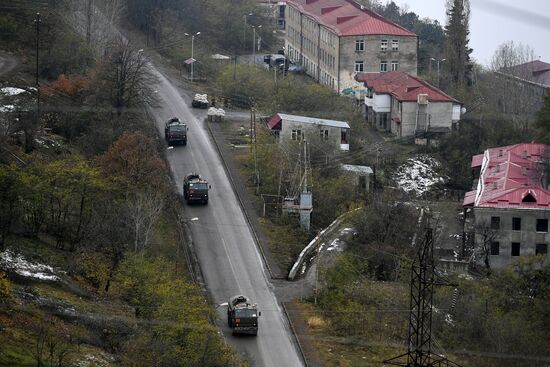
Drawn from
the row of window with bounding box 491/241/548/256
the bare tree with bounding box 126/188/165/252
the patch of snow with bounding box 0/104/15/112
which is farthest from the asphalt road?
the row of window with bounding box 491/241/548/256

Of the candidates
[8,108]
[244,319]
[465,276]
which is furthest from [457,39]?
[244,319]

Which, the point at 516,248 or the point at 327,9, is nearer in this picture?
the point at 516,248

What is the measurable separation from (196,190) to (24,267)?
36.1 feet

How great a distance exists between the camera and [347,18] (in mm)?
59562

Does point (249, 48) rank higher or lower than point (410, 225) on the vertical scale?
higher

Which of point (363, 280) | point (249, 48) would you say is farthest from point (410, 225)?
point (249, 48)

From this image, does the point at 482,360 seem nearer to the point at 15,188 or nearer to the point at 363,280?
the point at 363,280

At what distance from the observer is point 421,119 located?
5106 centimetres

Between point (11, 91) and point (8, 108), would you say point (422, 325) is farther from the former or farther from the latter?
point (11, 91)

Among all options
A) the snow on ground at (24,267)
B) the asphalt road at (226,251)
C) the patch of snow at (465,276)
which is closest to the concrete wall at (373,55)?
the asphalt road at (226,251)

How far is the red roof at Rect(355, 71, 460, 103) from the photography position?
5112cm

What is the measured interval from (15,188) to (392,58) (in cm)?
2998

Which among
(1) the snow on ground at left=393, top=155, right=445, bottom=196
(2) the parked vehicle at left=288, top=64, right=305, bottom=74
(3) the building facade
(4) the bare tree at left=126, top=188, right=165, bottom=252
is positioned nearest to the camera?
(4) the bare tree at left=126, top=188, right=165, bottom=252

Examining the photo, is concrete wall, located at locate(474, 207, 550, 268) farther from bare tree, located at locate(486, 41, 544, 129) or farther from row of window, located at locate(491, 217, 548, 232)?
bare tree, located at locate(486, 41, 544, 129)
